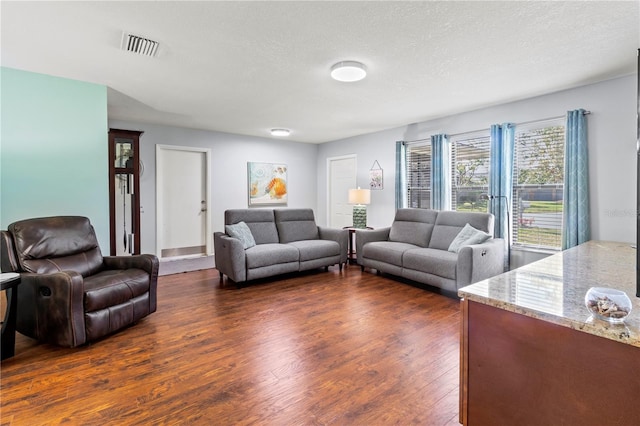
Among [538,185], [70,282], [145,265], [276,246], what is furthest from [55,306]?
[538,185]

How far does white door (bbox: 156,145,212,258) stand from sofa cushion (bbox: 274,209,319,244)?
1693 mm

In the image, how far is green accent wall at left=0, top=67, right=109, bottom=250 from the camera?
9.56 feet

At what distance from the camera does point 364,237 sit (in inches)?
189

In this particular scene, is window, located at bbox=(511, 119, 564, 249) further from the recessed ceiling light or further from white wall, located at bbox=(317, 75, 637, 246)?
the recessed ceiling light

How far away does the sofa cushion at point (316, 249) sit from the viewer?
445cm

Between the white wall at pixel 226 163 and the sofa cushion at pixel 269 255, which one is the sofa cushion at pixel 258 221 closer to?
the sofa cushion at pixel 269 255

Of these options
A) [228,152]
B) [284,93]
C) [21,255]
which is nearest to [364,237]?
[284,93]

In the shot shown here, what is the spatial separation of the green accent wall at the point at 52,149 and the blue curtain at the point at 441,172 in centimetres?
435

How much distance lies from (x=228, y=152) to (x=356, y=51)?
4.09m

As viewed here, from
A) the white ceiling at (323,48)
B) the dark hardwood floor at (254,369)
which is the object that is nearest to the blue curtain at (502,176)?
the white ceiling at (323,48)

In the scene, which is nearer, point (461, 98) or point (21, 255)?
point (21, 255)

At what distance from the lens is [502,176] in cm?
402

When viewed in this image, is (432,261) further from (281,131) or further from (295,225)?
(281,131)

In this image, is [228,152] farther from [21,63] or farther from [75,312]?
[75,312]
